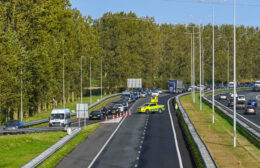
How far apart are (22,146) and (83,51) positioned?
231ft

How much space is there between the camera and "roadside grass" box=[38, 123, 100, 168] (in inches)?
1087

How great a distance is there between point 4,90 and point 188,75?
10373 cm

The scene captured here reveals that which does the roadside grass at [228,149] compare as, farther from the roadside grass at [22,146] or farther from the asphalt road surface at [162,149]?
the roadside grass at [22,146]

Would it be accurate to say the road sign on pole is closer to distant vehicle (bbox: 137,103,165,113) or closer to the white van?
the white van

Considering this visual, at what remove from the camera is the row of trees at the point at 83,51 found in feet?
199

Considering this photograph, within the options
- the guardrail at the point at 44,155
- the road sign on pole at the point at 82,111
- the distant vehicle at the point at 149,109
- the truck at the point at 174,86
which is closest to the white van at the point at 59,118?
the road sign on pole at the point at 82,111

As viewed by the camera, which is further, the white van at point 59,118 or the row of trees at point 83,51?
the row of trees at point 83,51

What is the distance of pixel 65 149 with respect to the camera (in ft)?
109

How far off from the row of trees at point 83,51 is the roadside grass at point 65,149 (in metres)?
14.5

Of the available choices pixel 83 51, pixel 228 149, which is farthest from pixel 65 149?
pixel 83 51

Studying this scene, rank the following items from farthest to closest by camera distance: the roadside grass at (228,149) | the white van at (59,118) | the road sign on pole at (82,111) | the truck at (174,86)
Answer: the truck at (174,86)
the white van at (59,118)
the road sign on pole at (82,111)
the roadside grass at (228,149)

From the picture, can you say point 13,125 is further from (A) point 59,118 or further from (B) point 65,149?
(B) point 65,149

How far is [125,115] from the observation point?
6288 cm

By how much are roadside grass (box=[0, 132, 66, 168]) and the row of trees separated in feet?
45.4
